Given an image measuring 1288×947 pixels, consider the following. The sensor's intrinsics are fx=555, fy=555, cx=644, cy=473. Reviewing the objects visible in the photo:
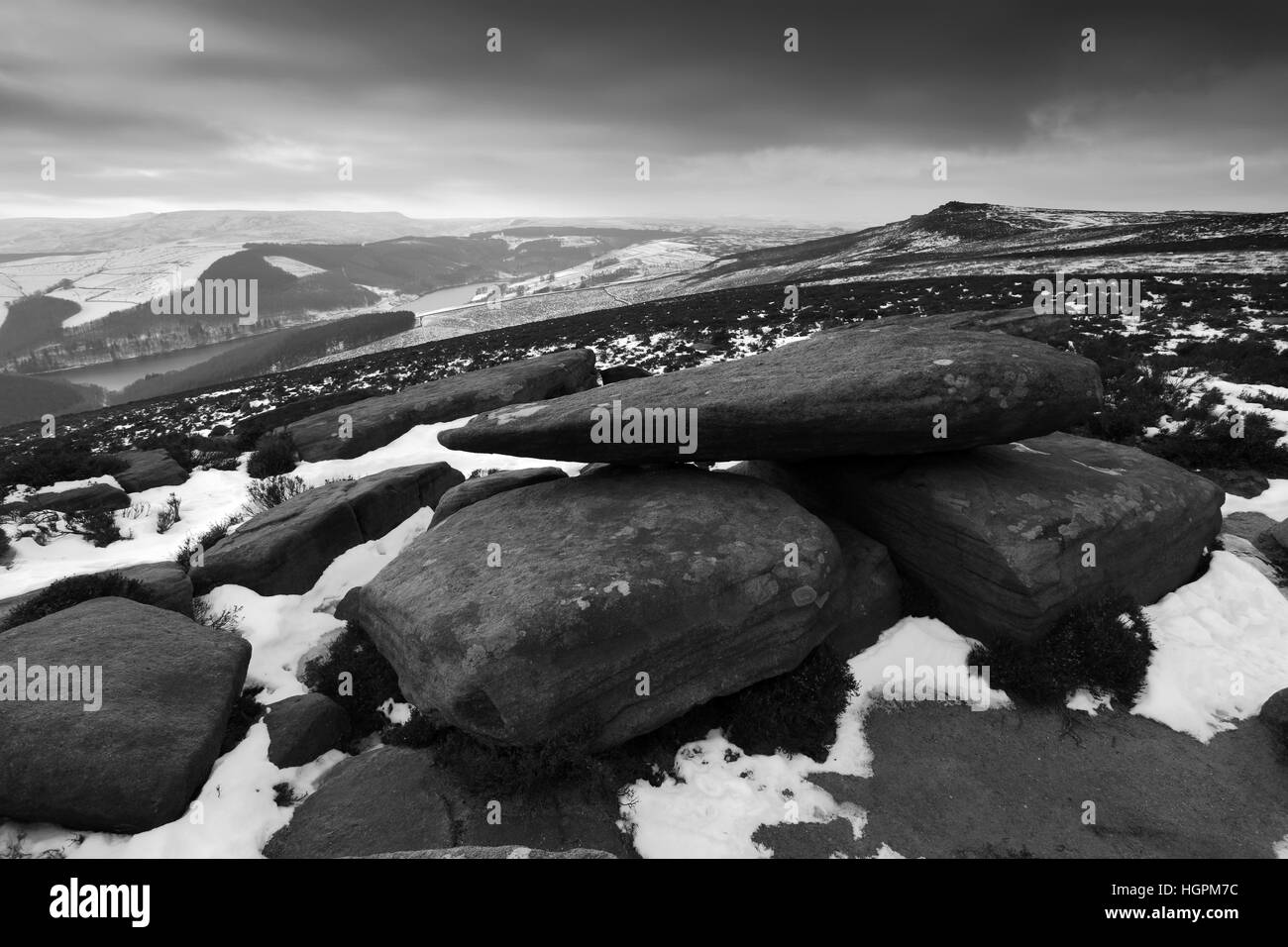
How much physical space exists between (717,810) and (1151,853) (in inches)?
176

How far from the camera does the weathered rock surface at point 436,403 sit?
1759cm

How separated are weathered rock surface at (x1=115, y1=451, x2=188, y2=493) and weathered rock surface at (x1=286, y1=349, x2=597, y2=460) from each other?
3.06 meters

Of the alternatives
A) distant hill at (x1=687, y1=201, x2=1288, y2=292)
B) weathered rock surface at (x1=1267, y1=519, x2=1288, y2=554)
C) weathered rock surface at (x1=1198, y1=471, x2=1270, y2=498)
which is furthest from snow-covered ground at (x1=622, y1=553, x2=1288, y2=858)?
distant hill at (x1=687, y1=201, x2=1288, y2=292)

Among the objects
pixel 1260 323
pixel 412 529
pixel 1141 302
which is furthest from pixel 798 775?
pixel 1141 302

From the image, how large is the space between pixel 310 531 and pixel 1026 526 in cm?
1176

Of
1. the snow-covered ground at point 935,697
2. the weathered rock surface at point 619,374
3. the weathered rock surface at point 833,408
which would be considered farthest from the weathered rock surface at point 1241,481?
the weathered rock surface at point 619,374

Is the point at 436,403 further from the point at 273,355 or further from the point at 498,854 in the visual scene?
the point at 273,355

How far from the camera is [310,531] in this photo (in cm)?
1011

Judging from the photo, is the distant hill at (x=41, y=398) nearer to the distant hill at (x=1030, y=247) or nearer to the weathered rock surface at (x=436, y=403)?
the distant hill at (x=1030, y=247)

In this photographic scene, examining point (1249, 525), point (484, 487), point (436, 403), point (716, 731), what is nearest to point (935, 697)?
point (716, 731)

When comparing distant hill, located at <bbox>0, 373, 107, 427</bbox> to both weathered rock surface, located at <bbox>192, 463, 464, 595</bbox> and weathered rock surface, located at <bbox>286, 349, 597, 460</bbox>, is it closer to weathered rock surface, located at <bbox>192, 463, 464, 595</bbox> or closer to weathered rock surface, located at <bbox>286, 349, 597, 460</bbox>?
weathered rock surface, located at <bbox>286, 349, 597, 460</bbox>

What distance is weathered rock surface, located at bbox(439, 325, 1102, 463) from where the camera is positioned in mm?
7770

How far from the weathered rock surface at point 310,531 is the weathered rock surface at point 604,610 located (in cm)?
265

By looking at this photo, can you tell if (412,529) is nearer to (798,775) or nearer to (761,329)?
(798,775)
